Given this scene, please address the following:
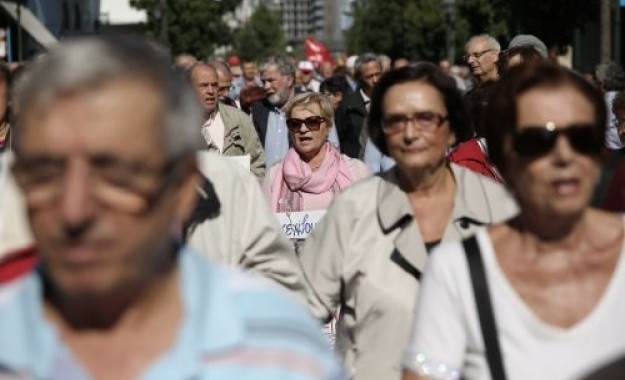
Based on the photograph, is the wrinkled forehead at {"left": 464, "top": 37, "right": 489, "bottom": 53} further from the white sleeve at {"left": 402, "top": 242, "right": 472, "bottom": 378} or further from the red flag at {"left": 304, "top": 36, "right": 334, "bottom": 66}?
the red flag at {"left": 304, "top": 36, "right": 334, "bottom": 66}

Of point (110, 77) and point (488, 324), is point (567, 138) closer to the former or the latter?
point (488, 324)

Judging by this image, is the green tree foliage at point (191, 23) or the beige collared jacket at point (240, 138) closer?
the beige collared jacket at point (240, 138)

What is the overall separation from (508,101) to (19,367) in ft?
5.90

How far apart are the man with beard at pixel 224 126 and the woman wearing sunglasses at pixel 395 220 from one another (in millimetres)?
6169

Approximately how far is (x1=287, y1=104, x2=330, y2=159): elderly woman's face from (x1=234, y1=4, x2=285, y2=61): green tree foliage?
95354 mm

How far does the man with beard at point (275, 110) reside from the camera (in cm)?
1447

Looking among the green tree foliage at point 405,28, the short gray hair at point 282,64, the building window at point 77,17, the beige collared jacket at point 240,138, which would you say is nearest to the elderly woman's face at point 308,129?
the beige collared jacket at point 240,138

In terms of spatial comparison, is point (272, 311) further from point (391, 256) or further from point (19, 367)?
point (391, 256)

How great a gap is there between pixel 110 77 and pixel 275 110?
41.7 ft

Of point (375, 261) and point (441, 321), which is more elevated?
point (441, 321)

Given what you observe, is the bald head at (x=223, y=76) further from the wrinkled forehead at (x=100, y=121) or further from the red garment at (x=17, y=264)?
the wrinkled forehead at (x=100, y=121)

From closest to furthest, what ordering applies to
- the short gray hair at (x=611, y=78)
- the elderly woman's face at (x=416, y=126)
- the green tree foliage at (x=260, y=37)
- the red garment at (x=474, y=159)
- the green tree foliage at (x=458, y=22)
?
1. the elderly woman's face at (x=416, y=126)
2. the red garment at (x=474, y=159)
3. the short gray hair at (x=611, y=78)
4. the green tree foliage at (x=458, y=22)
5. the green tree foliage at (x=260, y=37)

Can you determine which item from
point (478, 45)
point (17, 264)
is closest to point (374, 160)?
point (478, 45)

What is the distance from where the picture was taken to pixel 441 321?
383 cm
